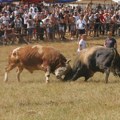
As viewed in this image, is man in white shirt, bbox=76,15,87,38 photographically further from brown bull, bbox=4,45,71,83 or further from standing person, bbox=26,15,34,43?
brown bull, bbox=4,45,71,83

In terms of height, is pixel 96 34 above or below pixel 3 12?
below

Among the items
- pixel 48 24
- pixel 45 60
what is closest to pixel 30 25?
pixel 48 24

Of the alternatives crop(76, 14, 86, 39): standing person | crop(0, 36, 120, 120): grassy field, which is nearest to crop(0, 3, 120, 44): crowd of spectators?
crop(76, 14, 86, 39): standing person

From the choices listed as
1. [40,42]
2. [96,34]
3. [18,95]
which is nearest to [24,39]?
[40,42]

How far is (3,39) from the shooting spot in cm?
2839

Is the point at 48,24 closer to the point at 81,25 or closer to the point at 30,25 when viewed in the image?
the point at 30,25

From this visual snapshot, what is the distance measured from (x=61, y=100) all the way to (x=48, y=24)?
726 inches

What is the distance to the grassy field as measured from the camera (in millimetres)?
9758

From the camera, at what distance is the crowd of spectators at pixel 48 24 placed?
28203 millimetres

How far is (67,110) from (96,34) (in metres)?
23.3

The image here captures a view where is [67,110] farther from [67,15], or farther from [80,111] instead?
[67,15]

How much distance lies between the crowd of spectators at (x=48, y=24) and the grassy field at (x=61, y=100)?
11.8 meters

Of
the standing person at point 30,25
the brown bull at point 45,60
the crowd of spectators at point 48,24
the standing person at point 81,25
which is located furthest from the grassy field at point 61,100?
the standing person at point 81,25

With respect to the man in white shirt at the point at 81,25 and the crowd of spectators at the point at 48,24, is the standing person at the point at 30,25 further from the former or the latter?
the man in white shirt at the point at 81,25
